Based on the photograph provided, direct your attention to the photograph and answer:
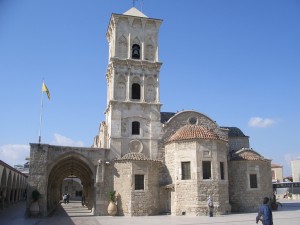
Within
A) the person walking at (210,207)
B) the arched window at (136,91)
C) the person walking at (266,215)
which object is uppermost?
the arched window at (136,91)

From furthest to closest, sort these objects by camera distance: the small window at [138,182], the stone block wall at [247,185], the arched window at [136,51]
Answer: the arched window at [136,51] < the stone block wall at [247,185] < the small window at [138,182]

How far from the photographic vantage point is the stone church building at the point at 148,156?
23766 millimetres

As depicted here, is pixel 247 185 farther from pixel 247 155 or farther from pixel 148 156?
pixel 148 156

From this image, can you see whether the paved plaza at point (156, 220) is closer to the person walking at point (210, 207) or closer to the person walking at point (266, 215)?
the person walking at point (210, 207)

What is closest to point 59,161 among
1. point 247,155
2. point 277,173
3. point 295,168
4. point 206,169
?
point 206,169

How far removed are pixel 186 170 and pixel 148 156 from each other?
4021mm

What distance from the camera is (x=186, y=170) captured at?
2394cm

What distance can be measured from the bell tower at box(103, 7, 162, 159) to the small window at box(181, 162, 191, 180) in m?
3.40

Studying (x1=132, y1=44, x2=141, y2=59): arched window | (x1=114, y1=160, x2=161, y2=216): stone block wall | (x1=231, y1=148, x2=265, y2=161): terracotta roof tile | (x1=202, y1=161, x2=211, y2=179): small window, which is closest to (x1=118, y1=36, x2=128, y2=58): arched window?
(x1=132, y1=44, x2=141, y2=59): arched window

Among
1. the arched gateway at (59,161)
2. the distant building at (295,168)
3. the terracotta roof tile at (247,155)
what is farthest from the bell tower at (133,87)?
the distant building at (295,168)

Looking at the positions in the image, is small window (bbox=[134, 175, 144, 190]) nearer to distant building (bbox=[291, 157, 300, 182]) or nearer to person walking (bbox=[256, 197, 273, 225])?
person walking (bbox=[256, 197, 273, 225])

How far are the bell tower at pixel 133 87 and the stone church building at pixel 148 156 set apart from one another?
8 cm

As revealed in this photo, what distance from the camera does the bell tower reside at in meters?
26.8

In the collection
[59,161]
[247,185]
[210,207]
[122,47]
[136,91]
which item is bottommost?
[210,207]
